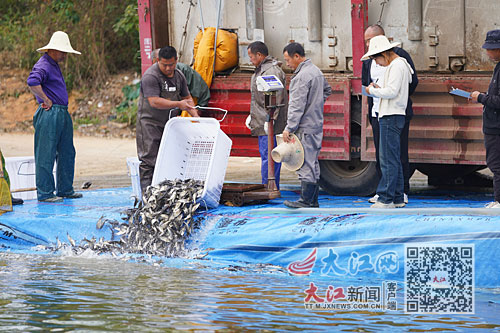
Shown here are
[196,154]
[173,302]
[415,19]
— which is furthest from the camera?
[415,19]

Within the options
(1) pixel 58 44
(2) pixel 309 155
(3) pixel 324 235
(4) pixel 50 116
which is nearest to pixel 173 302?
(3) pixel 324 235

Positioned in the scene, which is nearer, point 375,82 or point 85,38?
point 375,82

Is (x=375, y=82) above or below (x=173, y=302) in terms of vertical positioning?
above

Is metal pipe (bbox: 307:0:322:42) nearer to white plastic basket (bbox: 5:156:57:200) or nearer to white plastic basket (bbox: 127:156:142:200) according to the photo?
white plastic basket (bbox: 127:156:142:200)

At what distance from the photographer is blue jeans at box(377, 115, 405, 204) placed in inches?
280

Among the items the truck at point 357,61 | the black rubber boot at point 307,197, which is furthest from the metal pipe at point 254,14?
the black rubber boot at point 307,197

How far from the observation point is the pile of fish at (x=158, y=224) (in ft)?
23.5

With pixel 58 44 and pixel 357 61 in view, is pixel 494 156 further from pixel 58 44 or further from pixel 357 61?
pixel 58 44

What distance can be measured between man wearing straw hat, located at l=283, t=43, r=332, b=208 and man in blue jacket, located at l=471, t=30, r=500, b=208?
1.34 meters

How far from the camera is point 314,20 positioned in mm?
8828

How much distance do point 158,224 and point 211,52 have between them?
2.57 m

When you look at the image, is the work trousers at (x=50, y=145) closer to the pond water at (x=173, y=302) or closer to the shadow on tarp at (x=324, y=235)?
the shadow on tarp at (x=324, y=235)

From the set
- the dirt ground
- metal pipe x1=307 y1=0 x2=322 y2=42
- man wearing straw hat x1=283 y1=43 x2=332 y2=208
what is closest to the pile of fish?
man wearing straw hat x1=283 y1=43 x2=332 y2=208

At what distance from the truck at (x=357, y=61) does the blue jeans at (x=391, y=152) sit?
998mm
